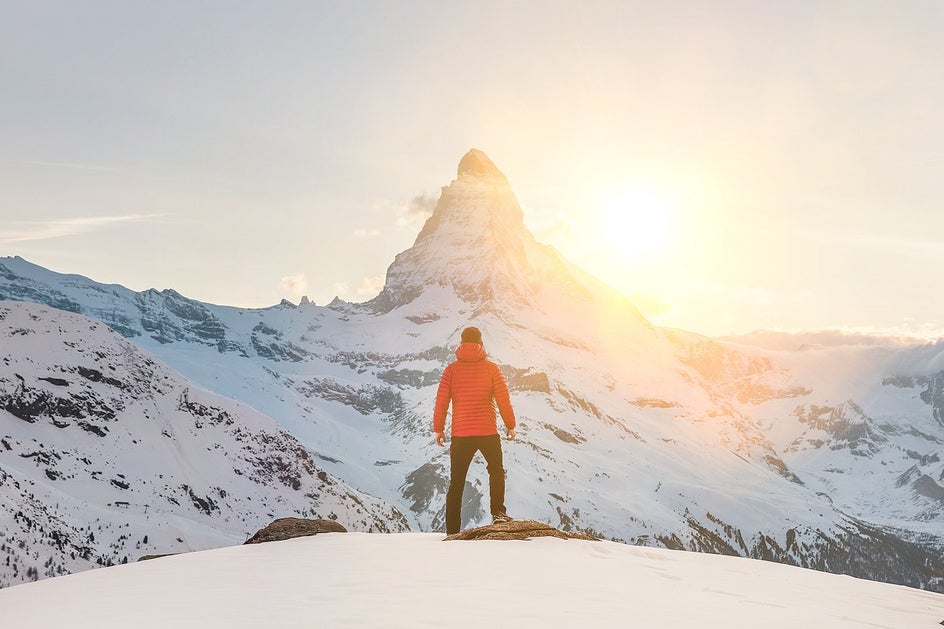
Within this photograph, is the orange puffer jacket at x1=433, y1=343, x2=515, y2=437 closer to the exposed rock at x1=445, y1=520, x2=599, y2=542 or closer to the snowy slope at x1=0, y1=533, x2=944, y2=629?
the exposed rock at x1=445, y1=520, x2=599, y2=542

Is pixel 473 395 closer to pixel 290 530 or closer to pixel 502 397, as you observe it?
Result: pixel 502 397

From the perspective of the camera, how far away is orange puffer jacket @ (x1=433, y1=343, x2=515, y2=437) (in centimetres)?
1412

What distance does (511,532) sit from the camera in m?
12.9

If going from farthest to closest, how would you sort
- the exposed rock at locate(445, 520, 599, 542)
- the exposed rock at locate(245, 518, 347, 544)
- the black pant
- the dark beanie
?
the exposed rock at locate(245, 518, 347, 544) → the dark beanie → the black pant → the exposed rock at locate(445, 520, 599, 542)

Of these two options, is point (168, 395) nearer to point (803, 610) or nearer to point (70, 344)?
point (70, 344)

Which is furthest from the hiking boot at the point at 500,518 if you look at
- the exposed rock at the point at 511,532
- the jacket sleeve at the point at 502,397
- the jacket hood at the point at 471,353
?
the jacket hood at the point at 471,353

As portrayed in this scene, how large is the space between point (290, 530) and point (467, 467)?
13.9 feet

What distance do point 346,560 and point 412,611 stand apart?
4079 millimetres

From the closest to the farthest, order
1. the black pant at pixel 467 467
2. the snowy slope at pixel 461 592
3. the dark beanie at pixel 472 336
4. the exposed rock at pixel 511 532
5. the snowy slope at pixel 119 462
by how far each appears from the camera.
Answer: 1. the snowy slope at pixel 461 592
2. the exposed rock at pixel 511 532
3. the black pant at pixel 467 467
4. the dark beanie at pixel 472 336
5. the snowy slope at pixel 119 462

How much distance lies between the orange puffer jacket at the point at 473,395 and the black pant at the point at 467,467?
17 cm

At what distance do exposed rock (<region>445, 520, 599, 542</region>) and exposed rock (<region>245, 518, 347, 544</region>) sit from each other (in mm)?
3881

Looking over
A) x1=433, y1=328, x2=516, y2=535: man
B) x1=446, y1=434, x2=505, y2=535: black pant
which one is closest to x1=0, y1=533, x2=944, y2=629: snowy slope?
x1=446, y1=434, x2=505, y2=535: black pant

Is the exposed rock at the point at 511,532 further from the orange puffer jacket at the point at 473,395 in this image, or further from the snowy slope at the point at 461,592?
the orange puffer jacket at the point at 473,395

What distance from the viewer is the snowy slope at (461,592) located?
6.89m
